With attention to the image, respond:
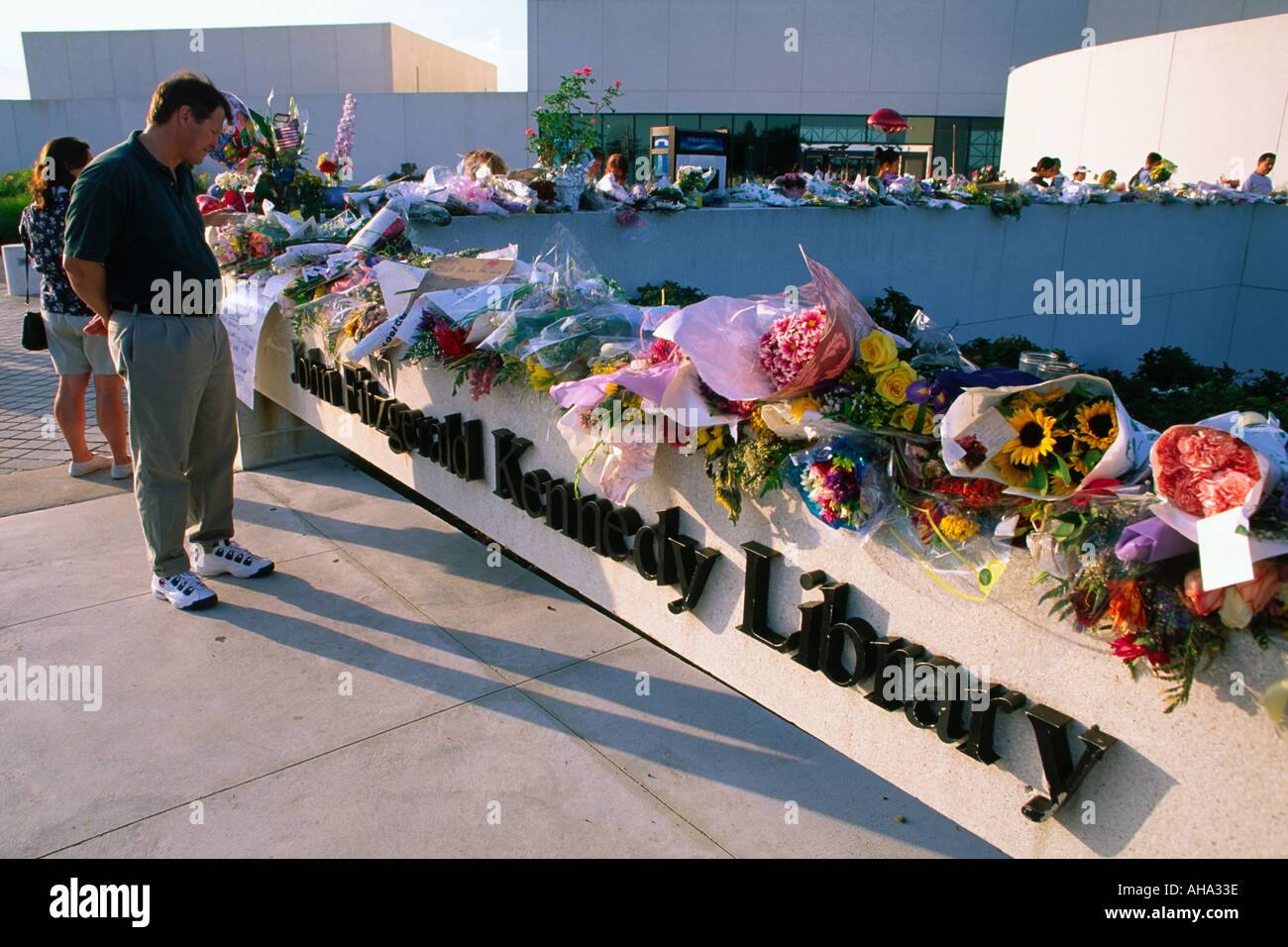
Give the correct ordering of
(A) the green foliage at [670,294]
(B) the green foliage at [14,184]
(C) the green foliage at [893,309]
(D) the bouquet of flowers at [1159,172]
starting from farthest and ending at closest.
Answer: (B) the green foliage at [14,184] → (D) the bouquet of flowers at [1159,172] → (C) the green foliage at [893,309] → (A) the green foliage at [670,294]

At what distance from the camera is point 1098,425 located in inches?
75.8

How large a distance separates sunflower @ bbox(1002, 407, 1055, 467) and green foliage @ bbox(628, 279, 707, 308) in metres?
5.29

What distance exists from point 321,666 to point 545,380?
149 centimetres

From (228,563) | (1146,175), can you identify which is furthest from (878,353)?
(1146,175)

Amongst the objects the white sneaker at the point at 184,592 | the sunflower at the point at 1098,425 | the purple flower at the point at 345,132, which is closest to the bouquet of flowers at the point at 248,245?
the purple flower at the point at 345,132

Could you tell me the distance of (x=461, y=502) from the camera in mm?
4133

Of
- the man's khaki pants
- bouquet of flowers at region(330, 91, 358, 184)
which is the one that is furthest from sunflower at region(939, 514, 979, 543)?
bouquet of flowers at region(330, 91, 358, 184)

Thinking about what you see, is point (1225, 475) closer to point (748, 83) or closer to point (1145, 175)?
point (1145, 175)

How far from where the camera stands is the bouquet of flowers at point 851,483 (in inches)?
88.6

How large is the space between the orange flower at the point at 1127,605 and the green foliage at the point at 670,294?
18.3 feet

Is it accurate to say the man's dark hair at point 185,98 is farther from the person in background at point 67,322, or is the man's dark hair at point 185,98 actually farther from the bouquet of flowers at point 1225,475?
the bouquet of flowers at point 1225,475

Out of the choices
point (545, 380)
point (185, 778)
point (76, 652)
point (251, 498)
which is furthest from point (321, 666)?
point (251, 498)

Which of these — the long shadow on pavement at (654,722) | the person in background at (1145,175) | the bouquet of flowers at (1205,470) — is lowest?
the long shadow on pavement at (654,722)
